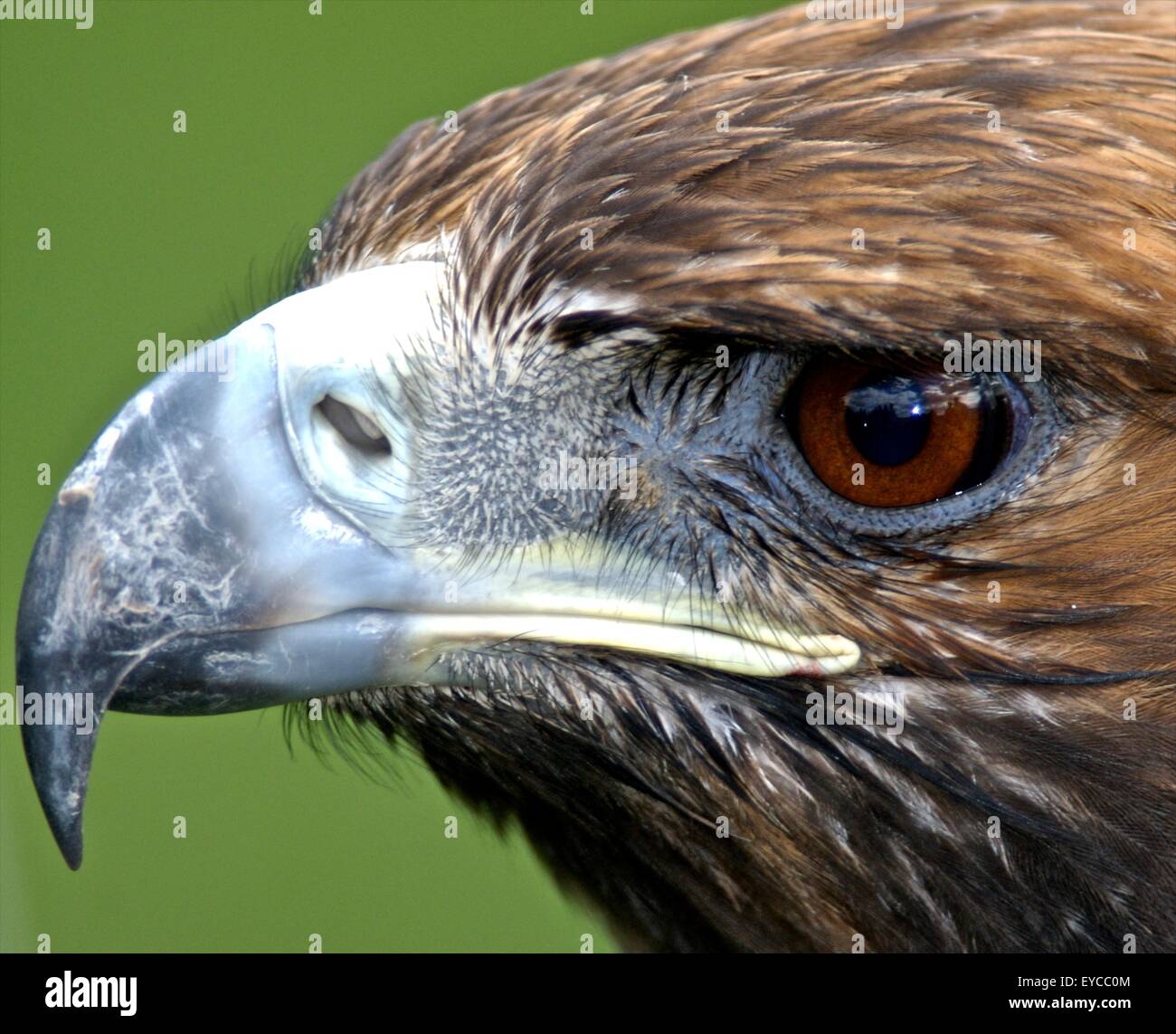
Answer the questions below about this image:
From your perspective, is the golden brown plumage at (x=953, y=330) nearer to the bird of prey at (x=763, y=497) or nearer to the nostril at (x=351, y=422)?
the bird of prey at (x=763, y=497)

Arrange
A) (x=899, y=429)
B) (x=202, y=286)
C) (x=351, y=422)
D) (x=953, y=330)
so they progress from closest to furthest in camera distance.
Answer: (x=953, y=330), (x=899, y=429), (x=351, y=422), (x=202, y=286)

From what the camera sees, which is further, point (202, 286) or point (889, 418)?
point (202, 286)

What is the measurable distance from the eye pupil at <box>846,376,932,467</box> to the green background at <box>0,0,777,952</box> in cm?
362

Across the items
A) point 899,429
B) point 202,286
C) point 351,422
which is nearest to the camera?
point 899,429

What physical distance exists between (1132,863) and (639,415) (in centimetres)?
91

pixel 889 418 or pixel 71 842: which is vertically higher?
pixel 889 418

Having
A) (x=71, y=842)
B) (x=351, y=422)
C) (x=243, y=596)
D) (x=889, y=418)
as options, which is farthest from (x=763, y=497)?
(x=71, y=842)

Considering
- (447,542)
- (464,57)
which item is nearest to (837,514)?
(447,542)

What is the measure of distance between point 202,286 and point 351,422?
4834 mm

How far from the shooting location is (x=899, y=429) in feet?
7.29

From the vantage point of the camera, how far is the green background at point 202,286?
6.28 m

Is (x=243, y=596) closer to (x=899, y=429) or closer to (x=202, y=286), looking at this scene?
(x=899, y=429)

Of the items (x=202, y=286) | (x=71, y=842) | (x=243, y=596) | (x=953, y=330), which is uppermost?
(x=202, y=286)
